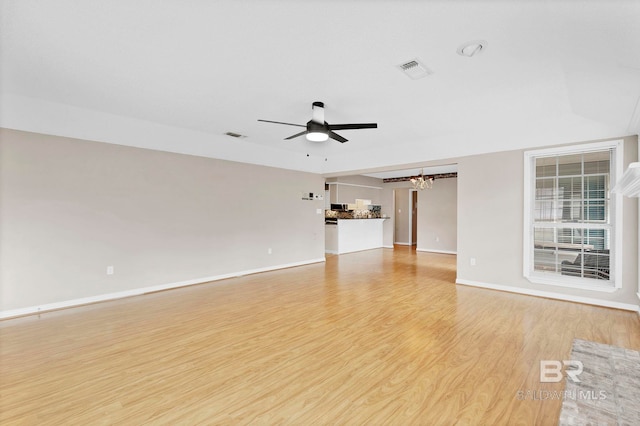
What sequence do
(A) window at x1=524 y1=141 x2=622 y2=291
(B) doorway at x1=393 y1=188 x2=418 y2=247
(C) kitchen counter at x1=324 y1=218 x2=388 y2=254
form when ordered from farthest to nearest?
(B) doorway at x1=393 y1=188 x2=418 y2=247 < (C) kitchen counter at x1=324 y1=218 x2=388 y2=254 < (A) window at x1=524 y1=141 x2=622 y2=291

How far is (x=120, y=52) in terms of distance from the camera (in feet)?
8.86

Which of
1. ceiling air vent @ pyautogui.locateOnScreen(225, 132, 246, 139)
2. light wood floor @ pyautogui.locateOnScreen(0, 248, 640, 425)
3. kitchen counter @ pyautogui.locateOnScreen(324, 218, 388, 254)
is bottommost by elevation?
light wood floor @ pyautogui.locateOnScreen(0, 248, 640, 425)

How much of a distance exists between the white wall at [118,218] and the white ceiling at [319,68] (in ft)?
1.28

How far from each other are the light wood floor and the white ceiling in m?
2.53

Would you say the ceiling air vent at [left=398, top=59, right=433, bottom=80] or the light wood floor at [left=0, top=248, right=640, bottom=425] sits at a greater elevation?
the ceiling air vent at [left=398, top=59, right=433, bottom=80]

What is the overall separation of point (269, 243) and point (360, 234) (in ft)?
13.9

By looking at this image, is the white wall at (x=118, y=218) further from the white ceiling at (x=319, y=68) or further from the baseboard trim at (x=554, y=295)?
the baseboard trim at (x=554, y=295)

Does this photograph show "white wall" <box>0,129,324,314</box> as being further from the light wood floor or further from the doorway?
the doorway

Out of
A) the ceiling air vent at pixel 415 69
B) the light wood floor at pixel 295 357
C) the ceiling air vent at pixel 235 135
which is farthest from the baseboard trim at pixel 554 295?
the ceiling air vent at pixel 235 135

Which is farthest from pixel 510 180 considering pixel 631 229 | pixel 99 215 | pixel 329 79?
pixel 99 215

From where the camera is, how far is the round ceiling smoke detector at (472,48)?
2441 millimetres

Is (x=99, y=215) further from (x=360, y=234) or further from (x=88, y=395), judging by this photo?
(x=360, y=234)

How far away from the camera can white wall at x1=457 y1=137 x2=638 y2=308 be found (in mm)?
4668

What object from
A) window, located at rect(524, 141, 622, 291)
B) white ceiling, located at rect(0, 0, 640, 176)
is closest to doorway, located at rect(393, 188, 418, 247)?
white ceiling, located at rect(0, 0, 640, 176)
